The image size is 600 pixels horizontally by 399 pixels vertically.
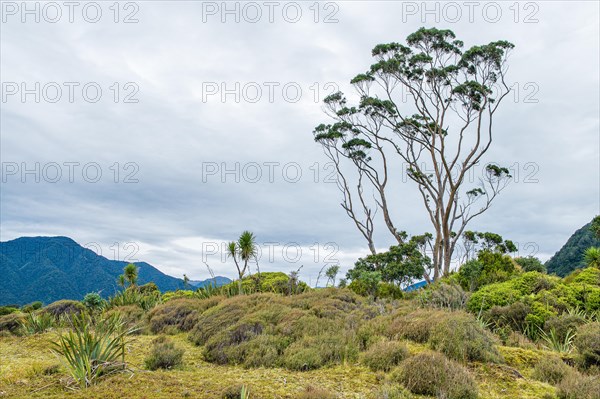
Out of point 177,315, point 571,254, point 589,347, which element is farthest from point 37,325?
point 571,254

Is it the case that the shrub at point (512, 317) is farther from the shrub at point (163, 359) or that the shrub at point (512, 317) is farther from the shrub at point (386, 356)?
the shrub at point (163, 359)

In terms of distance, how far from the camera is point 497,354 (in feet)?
25.9

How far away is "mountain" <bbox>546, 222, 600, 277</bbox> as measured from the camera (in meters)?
49.7

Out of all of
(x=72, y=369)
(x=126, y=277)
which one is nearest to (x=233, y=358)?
(x=72, y=369)

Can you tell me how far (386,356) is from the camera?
7.38 m

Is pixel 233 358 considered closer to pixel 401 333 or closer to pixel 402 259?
pixel 401 333

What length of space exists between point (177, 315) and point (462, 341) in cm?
1019

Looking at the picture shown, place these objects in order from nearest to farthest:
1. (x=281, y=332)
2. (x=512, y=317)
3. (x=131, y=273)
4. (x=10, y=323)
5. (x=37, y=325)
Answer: (x=281, y=332), (x=512, y=317), (x=37, y=325), (x=10, y=323), (x=131, y=273)

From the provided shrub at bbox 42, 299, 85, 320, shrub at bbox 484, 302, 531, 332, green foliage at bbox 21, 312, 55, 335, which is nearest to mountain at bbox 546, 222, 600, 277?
shrub at bbox 484, 302, 531, 332

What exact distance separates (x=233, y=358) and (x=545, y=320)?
320 inches

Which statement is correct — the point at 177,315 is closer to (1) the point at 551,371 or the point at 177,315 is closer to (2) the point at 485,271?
(1) the point at 551,371

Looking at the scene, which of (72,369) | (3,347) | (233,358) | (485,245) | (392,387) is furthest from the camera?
(485,245)

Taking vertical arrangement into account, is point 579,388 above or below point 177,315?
below

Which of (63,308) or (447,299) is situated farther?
(63,308)
